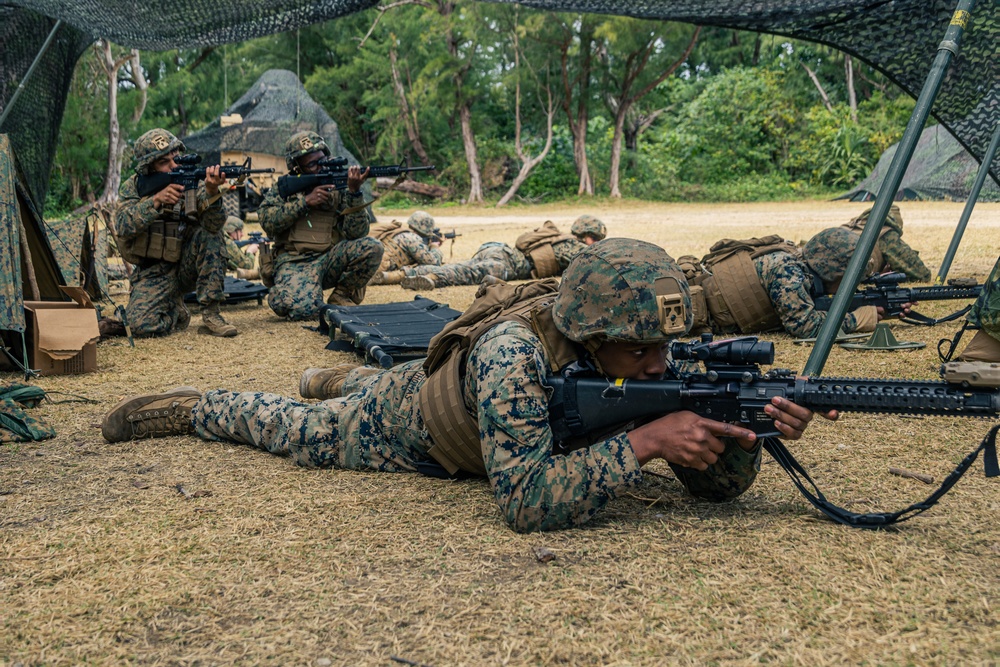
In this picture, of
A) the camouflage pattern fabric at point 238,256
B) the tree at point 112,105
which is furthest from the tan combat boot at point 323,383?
the tree at point 112,105

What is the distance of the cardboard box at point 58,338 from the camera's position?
20.3 ft

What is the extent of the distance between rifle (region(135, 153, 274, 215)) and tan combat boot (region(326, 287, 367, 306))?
169 centimetres

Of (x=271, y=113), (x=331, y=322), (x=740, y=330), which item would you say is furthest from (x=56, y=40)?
(x=271, y=113)

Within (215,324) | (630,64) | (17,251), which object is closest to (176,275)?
(215,324)

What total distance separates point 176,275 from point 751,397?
→ 655cm

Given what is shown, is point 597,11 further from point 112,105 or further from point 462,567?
point 112,105

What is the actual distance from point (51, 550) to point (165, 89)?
86.2 ft

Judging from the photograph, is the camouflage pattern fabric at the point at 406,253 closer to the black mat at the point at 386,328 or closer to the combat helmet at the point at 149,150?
the black mat at the point at 386,328

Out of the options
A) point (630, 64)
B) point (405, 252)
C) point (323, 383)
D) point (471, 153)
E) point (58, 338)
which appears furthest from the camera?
point (471, 153)

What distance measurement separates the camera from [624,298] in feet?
9.86

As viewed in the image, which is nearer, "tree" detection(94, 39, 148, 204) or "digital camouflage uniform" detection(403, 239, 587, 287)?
"digital camouflage uniform" detection(403, 239, 587, 287)

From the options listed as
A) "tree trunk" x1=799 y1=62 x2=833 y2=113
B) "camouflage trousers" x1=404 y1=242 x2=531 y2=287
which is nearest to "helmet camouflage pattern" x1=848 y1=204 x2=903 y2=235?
"camouflage trousers" x1=404 y1=242 x2=531 y2=287

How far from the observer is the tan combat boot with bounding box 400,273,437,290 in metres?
10.9

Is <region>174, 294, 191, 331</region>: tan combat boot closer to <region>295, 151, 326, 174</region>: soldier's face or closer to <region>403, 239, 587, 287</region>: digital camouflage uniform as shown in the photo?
<region>295, 151, 326, 174</region>: soldier's face
